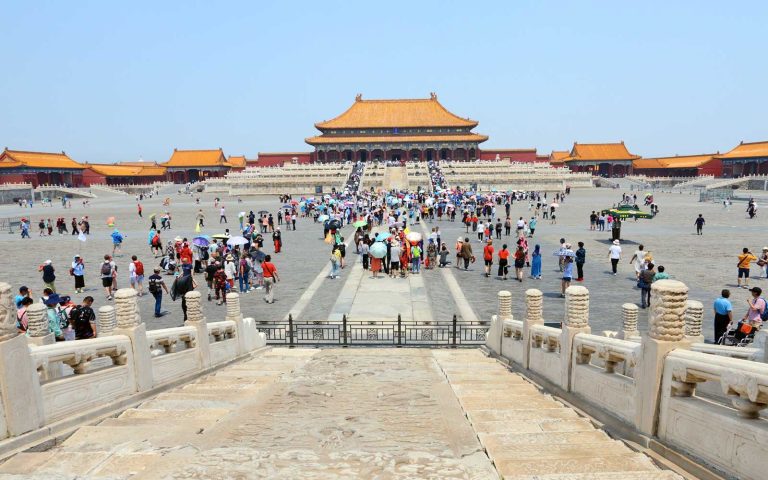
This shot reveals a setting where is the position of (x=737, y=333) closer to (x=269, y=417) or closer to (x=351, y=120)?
(x=269, y=417)

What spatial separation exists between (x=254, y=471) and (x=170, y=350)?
4.03 meters

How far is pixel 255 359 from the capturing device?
9.12 meters

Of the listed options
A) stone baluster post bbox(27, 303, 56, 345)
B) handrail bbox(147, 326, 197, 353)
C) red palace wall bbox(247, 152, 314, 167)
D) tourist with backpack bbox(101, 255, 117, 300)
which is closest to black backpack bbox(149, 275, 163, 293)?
tourist with backpack bbox(101, 255, 117, 300)

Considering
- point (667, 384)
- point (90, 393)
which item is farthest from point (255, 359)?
point (667, 384)

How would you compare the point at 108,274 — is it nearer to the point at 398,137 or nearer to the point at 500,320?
the point at 500,320

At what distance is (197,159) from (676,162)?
3190 inches

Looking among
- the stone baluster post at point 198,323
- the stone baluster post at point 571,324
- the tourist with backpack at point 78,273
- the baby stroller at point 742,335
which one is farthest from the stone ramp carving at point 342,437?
the tourist with backpack at point 78,273

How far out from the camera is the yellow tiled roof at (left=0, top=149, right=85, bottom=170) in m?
62.3

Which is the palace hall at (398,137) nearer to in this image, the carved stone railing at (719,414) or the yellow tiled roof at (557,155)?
the yellow tiled roof at (557,155)

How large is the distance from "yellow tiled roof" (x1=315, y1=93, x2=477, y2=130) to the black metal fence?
7159 centimetres

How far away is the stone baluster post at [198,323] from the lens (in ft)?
24.8

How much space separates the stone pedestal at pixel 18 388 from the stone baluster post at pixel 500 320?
22.9ft

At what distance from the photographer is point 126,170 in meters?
78.9

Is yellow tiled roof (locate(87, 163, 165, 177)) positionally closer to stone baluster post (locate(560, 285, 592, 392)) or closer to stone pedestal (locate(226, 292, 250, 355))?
stone pedestal (locate(226, 292, 250, 355))
